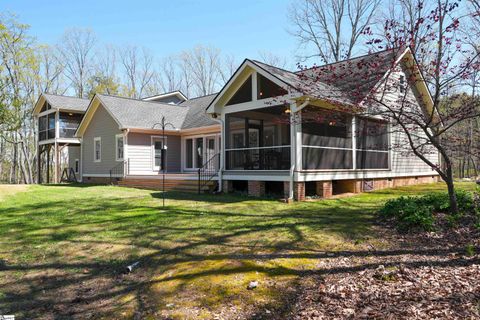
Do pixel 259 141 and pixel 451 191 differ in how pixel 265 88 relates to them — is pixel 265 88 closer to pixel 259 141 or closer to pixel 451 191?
pixel 259 141

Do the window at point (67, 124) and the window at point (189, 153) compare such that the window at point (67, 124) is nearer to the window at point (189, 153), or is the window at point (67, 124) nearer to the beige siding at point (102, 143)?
the beige siding at point (102, 143)

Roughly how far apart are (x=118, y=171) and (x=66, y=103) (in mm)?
8792

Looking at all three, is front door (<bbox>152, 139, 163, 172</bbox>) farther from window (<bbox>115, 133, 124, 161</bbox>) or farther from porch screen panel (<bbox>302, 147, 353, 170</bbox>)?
porch screen panel (<bbox>302, 147, 353, 170</bbox>)

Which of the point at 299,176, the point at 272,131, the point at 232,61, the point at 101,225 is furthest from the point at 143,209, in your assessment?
the point at 232,61

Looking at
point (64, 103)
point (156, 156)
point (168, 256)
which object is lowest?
point (168, 256)

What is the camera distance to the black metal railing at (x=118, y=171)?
19438 millimetres

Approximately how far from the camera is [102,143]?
22219 millimetres

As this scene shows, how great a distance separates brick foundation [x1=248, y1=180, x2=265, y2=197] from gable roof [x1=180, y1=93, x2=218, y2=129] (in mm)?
6670

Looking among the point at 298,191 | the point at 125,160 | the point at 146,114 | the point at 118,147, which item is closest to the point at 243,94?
the point at 298,191

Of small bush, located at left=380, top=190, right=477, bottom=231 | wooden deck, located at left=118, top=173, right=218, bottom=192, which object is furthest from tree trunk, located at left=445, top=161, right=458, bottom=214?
wooden deck, located at left=118, top=173, right=218, bottom=192

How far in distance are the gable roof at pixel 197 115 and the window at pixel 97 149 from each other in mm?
5546

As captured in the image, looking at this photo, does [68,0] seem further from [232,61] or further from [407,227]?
[232,61]

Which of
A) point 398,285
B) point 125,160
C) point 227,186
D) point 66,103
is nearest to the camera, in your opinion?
point 398,285

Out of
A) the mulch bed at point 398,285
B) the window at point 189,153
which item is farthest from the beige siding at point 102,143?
the mulch bed at point 398,285
